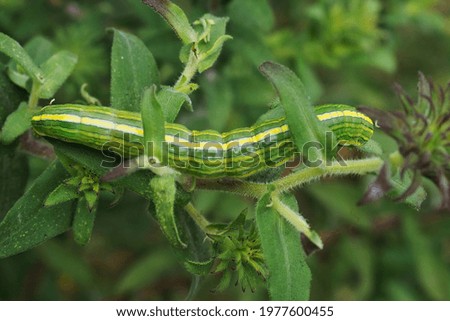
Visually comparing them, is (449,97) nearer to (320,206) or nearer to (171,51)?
(171,51)

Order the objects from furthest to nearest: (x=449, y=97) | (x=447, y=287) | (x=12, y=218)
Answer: (x=447, y=287) → (x=12, y=218) → (x=449, y=97)

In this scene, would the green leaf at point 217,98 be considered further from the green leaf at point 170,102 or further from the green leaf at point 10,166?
the green leaf at point 170,102

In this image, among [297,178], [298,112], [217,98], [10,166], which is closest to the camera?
[298,112]

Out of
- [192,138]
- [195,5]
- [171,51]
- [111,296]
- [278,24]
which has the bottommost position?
[111,296]

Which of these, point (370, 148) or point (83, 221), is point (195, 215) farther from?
point (370, 148)

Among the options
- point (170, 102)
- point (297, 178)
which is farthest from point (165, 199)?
point (297, 178)

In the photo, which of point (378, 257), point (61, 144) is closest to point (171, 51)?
point (61, 144)
